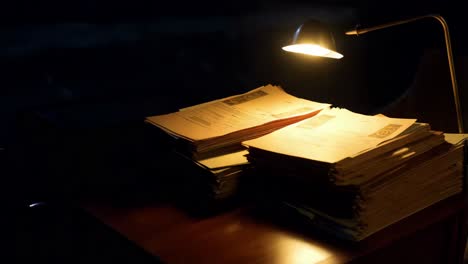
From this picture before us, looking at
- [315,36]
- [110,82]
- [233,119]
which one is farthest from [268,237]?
[110,82]

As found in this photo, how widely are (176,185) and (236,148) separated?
0.64 ft

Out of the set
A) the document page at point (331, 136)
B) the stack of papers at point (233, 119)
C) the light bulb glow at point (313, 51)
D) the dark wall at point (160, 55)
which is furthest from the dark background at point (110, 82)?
the light bulb glow at point (313, 51)

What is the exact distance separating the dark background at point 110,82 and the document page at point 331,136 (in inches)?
12.7

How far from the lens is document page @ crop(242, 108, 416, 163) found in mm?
1266

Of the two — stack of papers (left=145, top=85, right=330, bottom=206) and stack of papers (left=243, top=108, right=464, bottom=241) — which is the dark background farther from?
stack of papers (left=243, top=108, right=464, bottom=241)

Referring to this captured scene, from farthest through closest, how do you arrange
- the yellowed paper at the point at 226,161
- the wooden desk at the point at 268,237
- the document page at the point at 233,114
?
the document page at the point at 233,114 < the yellowed paper at the point at 226,161 < the wooden desk at the point at 268,237

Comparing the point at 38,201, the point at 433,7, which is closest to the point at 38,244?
the point at 38,201

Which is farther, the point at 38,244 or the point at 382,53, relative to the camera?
the point at 382,53

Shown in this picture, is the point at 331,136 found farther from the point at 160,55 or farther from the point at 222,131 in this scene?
the point at 160,55

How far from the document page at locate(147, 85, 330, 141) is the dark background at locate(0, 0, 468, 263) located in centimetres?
10

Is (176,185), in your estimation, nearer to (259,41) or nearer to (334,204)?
(334,204)

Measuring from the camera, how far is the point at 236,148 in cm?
147

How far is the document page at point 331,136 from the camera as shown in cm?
127

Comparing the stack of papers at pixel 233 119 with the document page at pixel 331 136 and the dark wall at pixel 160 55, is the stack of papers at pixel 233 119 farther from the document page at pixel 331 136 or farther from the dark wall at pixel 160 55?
the dark wall at pixel 160 55
